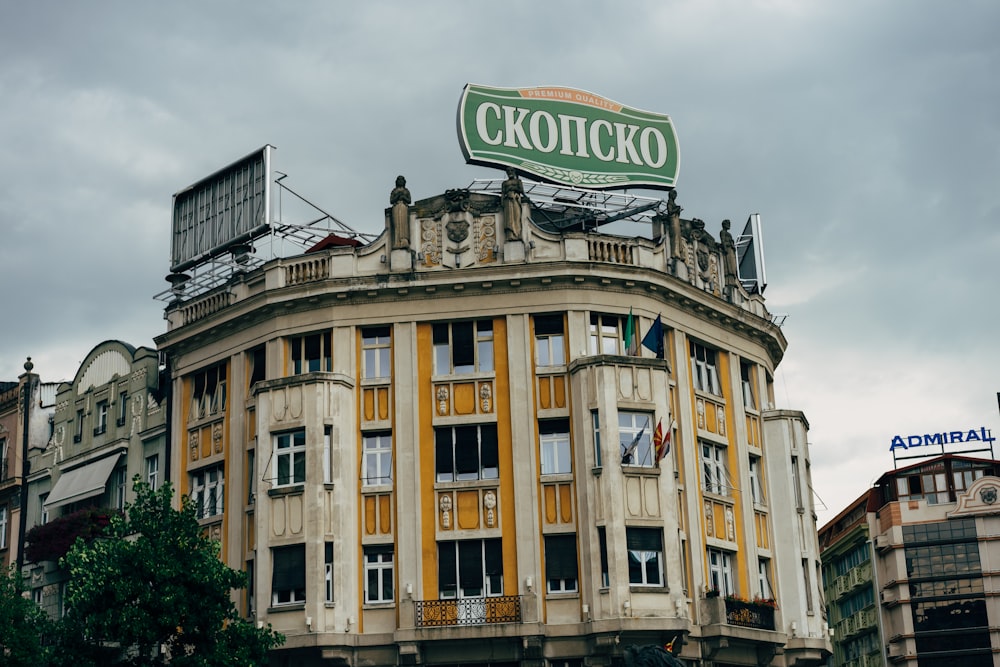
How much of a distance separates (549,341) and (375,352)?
5689mm

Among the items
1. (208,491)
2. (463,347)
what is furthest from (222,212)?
(463,347)

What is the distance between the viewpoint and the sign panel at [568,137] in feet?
154

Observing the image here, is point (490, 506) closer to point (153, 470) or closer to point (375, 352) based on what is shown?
point (375, 352)

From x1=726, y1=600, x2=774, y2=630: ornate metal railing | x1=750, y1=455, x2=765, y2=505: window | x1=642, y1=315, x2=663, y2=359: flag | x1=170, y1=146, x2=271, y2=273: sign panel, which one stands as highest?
x1=170, y1=146, x2=271, y2=273: sign panel

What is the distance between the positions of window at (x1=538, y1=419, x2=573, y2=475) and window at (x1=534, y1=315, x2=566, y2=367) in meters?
1.98

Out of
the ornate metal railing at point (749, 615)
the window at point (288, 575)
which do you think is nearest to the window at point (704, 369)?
the ornate metal railing at point (749, 615)

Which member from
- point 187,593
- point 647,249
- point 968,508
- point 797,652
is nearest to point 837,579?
point 968,508

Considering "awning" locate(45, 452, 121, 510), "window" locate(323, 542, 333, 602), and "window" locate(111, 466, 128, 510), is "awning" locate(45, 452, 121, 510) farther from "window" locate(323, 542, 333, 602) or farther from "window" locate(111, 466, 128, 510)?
"window" locate(323, 542, 333, 602)

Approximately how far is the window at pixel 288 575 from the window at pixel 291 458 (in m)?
2.10

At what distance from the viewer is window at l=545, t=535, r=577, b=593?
4169 centimetres

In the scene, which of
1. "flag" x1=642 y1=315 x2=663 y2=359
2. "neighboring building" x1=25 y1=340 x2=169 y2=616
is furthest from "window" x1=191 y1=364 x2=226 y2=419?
"flag" x1=642 y1=315 x2=663 y2=359

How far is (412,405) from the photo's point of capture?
43531 millimetres

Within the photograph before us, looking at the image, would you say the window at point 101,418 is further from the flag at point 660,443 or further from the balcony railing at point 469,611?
the flag at point 660,443

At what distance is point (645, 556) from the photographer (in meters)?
41.2
